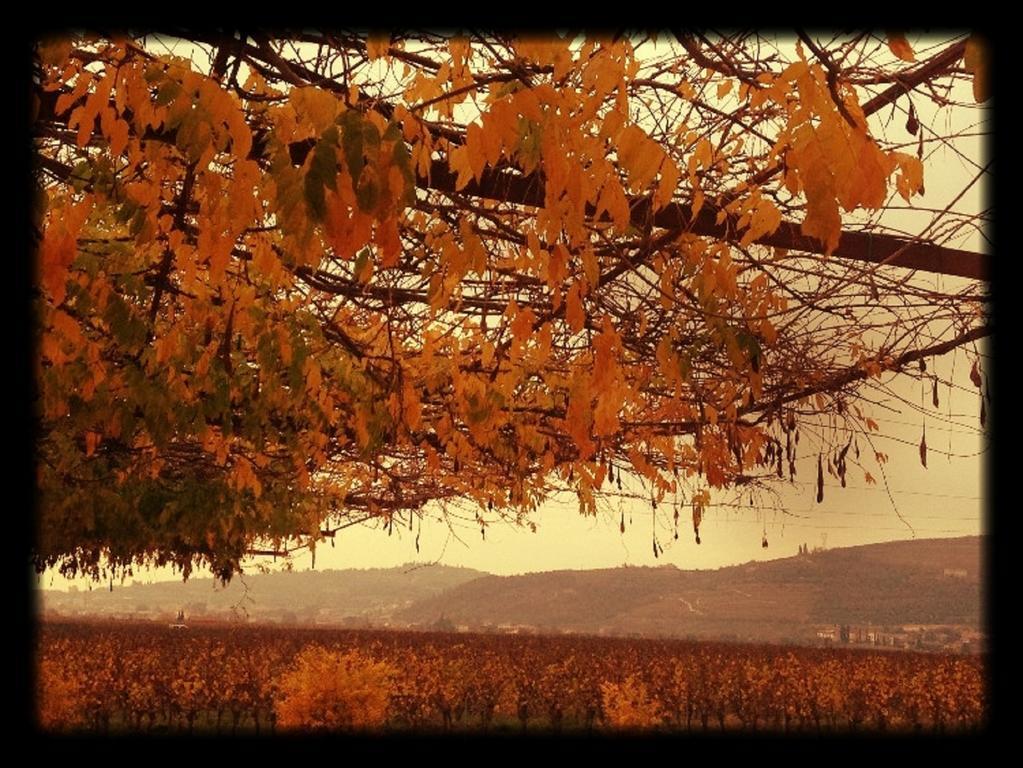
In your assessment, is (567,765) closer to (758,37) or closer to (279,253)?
(279,253)

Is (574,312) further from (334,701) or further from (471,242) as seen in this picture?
(334,701)

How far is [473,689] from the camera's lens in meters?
20.0

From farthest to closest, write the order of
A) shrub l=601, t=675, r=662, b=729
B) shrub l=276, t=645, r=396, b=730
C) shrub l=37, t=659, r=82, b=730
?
shrub l=601, t=675, r=662, b=729, shrub l=276, t=645, r=396, b=730, shrub l=37, t=659, r=82, b=730

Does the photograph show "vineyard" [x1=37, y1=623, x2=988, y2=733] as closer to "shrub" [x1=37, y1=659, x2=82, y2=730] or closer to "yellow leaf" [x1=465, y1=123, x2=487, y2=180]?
"shrub" [x1=37, y1=659, x2=82, y2=730]

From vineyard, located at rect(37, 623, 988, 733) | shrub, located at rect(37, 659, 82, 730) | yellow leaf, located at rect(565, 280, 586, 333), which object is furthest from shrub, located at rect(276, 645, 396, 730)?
yellow leaf, located at rect(565, 280, 586, 333)

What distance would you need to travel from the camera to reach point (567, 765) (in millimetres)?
13438

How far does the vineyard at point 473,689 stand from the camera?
13594mm

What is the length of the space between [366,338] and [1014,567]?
16.2 ft

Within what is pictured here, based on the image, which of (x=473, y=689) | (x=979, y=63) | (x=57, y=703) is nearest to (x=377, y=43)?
(x=979, y=63)

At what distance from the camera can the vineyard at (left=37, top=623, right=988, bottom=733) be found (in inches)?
535

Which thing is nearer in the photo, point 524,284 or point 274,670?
point 524,284

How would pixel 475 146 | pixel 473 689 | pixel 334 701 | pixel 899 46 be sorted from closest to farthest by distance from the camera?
pixel 899 46, pixel 475 146, pixel 334 701, pixel 473 689

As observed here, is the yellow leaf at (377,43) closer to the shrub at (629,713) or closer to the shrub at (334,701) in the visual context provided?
the shrub at (334,701)

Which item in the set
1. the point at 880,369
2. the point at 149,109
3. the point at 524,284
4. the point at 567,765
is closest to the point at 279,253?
the point at 524,284
